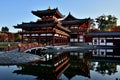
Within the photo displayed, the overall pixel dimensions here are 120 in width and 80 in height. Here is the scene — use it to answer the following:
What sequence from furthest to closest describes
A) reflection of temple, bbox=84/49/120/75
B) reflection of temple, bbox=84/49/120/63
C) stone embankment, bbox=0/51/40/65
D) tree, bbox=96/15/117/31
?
1. tree, bbox=96/15/117/31
2. reflection of temple, bbox=84/49/120/63
3. stone embankment, bbox=0/51/40/65
4. reflection of temple, bbox=84/49/120/75

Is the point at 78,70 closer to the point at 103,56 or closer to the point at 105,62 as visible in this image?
the point at 105,62

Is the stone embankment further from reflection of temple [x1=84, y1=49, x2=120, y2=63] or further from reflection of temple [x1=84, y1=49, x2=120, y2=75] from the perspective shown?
reflection of temple [x1=84, y1=49, x2=120, y2=63]

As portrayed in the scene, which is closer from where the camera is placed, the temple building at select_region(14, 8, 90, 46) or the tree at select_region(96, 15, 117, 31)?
the temple building at select_region(14, 8, 90, 46)

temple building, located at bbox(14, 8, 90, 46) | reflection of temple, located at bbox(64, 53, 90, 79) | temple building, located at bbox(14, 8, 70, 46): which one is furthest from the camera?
temple building, located at bbox(14, 8, 90, 46)

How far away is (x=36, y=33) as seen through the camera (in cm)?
4472

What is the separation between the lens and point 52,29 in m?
44.1

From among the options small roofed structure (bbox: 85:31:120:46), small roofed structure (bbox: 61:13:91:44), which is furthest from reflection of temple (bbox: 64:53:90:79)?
small roofed structure (bbox: 61:13:91:44)

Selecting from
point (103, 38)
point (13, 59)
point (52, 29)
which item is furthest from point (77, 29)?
point (13, 59)

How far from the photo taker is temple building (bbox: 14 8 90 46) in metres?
44.3

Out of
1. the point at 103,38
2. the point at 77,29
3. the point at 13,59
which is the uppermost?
the point at 77,29

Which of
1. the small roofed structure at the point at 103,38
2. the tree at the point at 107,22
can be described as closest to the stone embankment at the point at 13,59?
the small roofed structure at the point at 103,38

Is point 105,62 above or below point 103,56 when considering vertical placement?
below

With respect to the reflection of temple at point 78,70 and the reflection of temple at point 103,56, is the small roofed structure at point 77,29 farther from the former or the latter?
the reflection of temple at point 78,70

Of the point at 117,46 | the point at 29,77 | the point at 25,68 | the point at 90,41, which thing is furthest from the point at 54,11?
the point at 29,77
